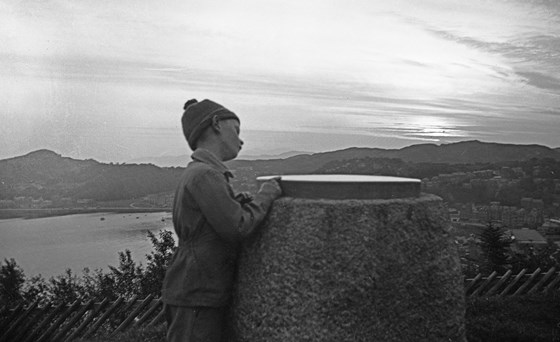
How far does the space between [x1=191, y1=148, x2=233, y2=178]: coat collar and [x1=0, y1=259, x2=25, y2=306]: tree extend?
878cm

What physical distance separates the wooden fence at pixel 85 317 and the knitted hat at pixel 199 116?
4.76 meters

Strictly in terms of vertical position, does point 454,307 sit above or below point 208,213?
below

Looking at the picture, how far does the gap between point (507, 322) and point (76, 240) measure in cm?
1062

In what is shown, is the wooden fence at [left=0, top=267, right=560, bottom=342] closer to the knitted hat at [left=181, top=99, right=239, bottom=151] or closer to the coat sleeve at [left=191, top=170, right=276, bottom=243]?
the knitted hat at [left=181, top=99, right=239, bottom=151]

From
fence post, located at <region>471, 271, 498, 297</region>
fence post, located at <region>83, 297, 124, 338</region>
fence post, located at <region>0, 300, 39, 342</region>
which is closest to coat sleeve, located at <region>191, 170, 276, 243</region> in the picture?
fence post, located at <region>83, 297, 124, 338</region>

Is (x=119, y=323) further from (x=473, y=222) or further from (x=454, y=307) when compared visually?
(x=473, y=222)

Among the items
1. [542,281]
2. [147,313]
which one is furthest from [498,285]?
[147,313]

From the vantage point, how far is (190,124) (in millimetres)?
3213

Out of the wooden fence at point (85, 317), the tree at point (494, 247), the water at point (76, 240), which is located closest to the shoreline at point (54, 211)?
the water at point (76, 240)

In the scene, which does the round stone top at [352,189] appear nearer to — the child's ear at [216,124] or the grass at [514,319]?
the child's ear at [216,124]

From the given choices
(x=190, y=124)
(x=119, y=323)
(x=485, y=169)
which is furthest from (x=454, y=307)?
(x=485, y=169)

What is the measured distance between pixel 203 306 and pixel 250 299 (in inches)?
10.7

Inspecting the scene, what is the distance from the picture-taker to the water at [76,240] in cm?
1214

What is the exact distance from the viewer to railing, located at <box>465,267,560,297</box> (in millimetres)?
8125
